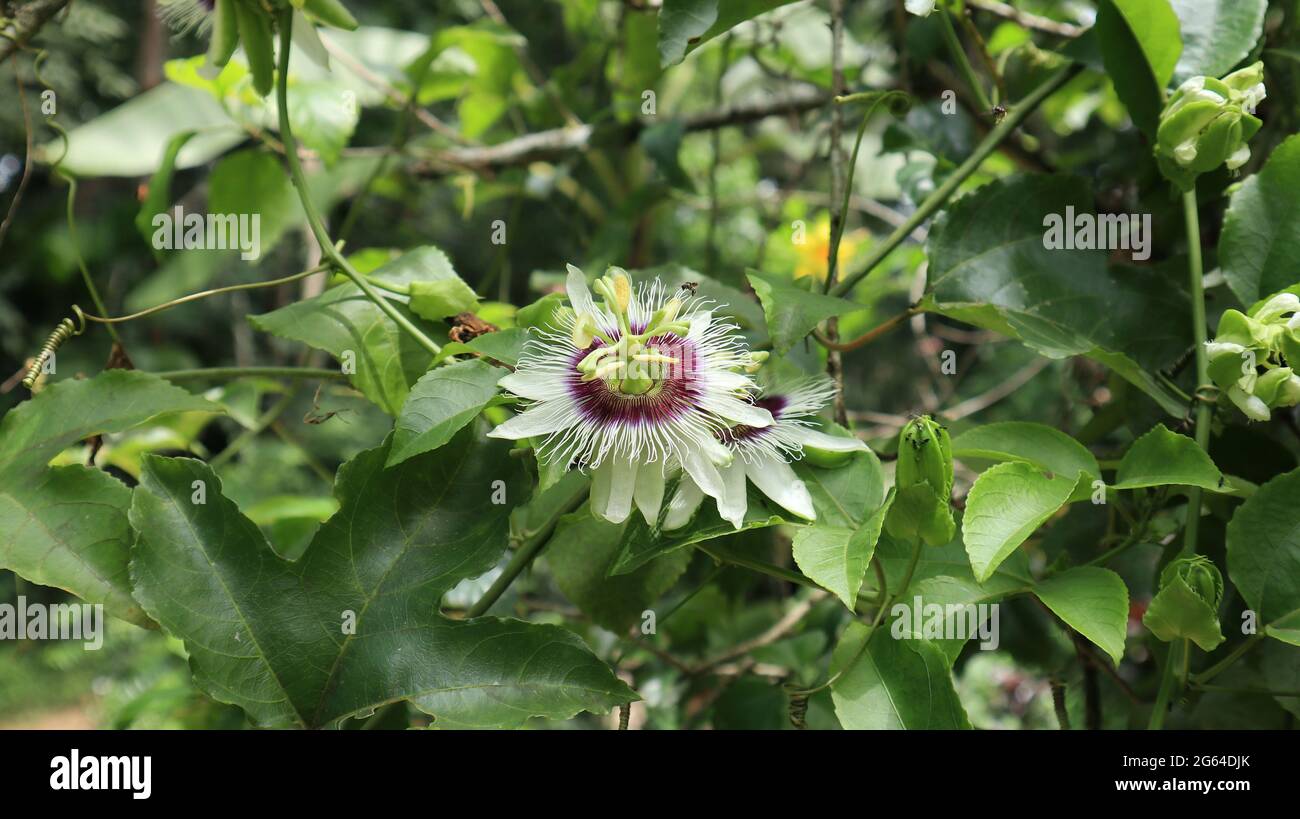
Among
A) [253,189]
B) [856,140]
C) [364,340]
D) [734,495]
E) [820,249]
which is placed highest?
[820,249]

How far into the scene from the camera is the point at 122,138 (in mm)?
1262

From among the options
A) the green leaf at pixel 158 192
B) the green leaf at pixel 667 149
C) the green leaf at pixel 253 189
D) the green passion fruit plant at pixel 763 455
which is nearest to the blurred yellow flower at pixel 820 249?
the green leaf at pixel 667 149

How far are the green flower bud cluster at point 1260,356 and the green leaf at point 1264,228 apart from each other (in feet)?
0.20

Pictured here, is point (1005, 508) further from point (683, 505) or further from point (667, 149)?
point (667, 149)

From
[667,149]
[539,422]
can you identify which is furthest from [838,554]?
[667,149]

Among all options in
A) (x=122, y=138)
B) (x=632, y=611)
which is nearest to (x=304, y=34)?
(x=632, y=611)

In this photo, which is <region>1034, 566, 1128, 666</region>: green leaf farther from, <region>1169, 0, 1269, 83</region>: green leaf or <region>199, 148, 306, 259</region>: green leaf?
<region>199, 148, 306, 259</region>: green leaf

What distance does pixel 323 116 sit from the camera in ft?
2.63

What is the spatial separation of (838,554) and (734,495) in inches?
2.3

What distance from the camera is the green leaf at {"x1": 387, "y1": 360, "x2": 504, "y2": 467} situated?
459 millimetres

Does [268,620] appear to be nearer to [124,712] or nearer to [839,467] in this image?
[839,467]

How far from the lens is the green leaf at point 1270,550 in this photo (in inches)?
19.5

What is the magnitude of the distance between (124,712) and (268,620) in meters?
0.47

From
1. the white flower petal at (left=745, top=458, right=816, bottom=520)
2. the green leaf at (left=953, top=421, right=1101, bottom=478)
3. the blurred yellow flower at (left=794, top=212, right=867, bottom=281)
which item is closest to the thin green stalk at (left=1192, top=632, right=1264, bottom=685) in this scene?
the green leaf at (left=953, top=421, right=1101, bottom=478)
